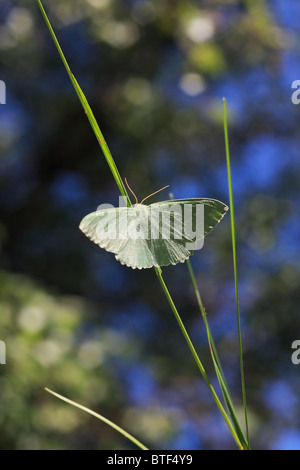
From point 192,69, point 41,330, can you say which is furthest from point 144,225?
point 192,69

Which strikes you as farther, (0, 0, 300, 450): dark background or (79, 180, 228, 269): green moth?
(0, 0, 300, 450): dark background

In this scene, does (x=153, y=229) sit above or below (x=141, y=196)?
below

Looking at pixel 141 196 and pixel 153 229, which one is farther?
pixel 141 196

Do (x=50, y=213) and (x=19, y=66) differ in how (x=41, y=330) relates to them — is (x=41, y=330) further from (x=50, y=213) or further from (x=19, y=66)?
(x=19, y=66)

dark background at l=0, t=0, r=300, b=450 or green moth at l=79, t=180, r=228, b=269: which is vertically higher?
dark background at l=0, t=0, r=300, b=450
